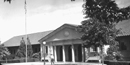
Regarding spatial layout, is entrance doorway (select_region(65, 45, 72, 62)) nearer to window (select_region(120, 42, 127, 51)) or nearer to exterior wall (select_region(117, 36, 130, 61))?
window (select_region(120, 42, 127, 51))

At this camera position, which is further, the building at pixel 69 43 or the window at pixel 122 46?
the building at pixel 69 43

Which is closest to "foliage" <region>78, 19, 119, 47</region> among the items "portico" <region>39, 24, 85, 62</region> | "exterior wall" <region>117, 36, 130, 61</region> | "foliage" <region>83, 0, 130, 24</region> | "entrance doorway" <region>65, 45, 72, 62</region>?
"exterior wall" <region>117, 36, 130, 61</region>

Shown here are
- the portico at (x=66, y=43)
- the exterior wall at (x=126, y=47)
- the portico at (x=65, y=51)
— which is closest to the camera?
the exterior wall at (x=126, y=47)

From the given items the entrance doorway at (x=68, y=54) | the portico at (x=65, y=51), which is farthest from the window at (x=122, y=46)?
the entrance doorway at (x=68, y=54)


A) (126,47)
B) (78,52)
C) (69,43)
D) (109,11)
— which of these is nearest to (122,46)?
(126,47)

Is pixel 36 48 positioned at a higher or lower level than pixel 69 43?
lower

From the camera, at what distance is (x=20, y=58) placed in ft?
155

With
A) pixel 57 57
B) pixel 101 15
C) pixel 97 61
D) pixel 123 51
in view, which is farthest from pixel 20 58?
pixel 101 15

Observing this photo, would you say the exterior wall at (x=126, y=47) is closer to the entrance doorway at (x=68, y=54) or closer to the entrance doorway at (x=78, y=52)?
the entrance doorway at (x=78, y=52)

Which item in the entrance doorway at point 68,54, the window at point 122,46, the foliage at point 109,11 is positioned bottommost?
the entrance doorway at point 68,54

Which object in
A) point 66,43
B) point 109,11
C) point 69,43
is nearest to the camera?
point 109,11

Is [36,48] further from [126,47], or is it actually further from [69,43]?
[126,47]

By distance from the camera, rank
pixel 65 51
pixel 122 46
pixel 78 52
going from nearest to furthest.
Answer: pixel 122 46 < pixel 78 52 < pixel 65 51

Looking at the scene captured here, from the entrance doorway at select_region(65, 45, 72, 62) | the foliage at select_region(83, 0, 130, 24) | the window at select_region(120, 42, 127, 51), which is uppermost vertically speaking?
the foliage at select_region(83, 0, 130, 24)
